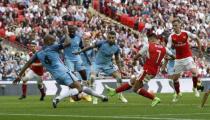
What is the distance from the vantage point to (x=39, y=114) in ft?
67.1

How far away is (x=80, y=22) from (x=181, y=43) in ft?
60.7

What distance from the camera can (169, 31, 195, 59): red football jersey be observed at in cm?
2750

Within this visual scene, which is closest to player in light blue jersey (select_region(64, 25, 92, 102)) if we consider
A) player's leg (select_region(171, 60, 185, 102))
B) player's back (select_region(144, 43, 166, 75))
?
player's leg (select_region(171, 60, 185, 102))

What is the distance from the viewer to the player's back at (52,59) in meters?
23.1

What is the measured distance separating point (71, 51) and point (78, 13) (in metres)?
17.2

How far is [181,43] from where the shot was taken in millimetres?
27719

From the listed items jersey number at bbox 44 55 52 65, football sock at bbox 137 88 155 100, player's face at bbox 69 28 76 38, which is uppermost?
jersey number at bbox 44 55 52 65

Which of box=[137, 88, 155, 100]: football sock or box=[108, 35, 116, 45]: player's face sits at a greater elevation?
box=[108, 35, 116, 45]: player's face

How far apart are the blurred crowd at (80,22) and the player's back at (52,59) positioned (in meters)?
13.9

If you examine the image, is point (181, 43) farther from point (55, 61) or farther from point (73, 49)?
point (55, 61)

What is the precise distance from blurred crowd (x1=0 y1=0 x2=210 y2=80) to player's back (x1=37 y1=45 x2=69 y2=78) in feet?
45.6

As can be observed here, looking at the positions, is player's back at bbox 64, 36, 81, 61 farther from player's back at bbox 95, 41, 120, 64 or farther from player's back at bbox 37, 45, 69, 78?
player's back at bbox 37, 45, 69, 78

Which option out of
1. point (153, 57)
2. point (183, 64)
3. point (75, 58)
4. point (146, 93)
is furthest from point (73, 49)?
point (146, 93)

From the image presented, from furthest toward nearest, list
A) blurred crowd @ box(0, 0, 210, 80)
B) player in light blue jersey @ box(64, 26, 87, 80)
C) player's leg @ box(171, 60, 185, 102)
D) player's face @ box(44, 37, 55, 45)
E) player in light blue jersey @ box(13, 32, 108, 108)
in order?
blurred crowd @ box(0, 0, 210, 80) < player in light blue jersey @ box(64, 26, 87, 80) < player's leg @ box(171, 60, 185, 102) < player in light blue jersey @ box(13, 32, 108, 108) < player's face @ box(44, 37, 55, 45)
